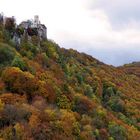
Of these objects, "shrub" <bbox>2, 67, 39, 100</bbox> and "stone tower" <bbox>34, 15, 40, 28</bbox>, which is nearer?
"shrub" <bbox>2, 67, 39, 100</bbox>

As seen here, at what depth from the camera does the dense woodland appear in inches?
2052

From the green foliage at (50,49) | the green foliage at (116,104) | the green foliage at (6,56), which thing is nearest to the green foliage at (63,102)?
the green foliage at (6,56)

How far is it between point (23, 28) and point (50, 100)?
27.8 m

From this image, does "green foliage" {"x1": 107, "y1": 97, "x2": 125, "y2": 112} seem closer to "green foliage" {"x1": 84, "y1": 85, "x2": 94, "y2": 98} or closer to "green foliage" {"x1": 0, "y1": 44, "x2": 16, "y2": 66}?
"green foliage" {"x1": 84, "y1": 85, "x2": 94, "y2": 98}

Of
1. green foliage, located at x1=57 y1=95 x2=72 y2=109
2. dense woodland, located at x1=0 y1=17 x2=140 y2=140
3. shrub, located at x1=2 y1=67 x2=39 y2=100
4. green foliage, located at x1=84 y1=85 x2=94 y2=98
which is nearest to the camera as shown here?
dense woodland, located at x1=0 y1=17 x2=140 y2=140

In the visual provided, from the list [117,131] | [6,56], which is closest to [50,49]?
[6,56]

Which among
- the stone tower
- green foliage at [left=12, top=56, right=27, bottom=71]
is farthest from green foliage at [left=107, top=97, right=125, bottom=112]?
green foliage at [left=12, top=56, right=27, bottom=71]

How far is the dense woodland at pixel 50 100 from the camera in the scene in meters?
52.1

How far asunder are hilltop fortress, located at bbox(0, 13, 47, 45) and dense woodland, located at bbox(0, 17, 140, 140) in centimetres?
48

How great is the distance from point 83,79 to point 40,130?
137 feet

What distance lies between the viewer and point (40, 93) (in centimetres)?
6256

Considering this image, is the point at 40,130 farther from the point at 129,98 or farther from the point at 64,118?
the point at 129,98

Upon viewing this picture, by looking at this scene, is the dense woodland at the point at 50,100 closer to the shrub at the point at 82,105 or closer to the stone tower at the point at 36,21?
the shrub at the point at 82,105

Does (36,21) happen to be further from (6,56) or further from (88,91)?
(6,56)
